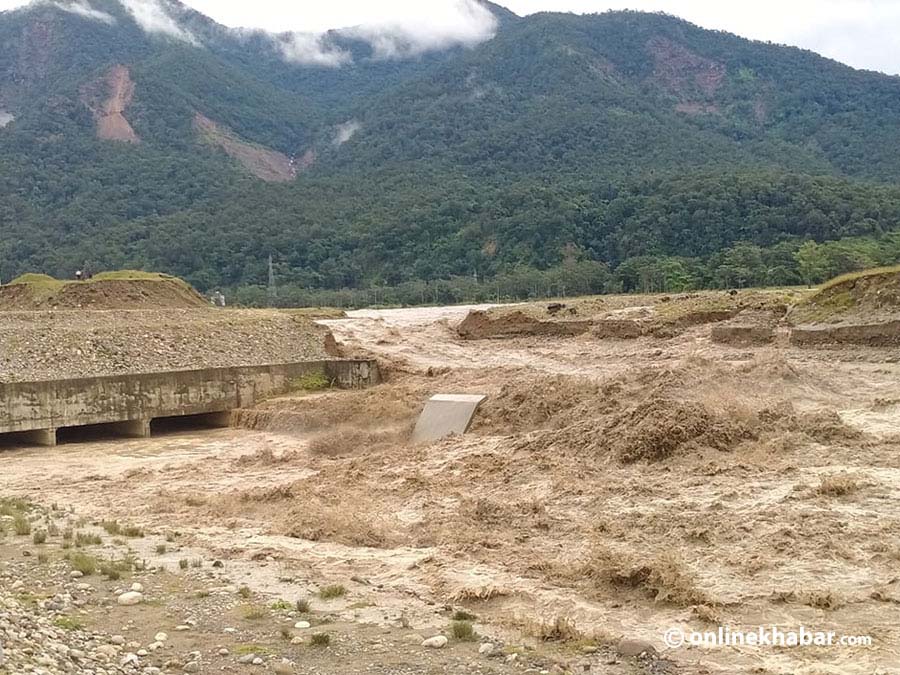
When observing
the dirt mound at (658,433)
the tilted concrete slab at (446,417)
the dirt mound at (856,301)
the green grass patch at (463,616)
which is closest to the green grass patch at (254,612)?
the green grass patch at (463,616)

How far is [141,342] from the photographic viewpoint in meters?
24.5

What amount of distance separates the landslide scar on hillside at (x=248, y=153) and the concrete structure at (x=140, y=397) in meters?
78.6

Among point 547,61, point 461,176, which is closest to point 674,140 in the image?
point 461,176

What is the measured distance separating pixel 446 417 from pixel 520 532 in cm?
760

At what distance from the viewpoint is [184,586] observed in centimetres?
902

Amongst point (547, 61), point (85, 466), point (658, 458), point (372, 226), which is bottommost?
point (85, 466)

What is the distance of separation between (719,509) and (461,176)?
3084 inches

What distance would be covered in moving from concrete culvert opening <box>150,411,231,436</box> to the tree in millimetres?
29823

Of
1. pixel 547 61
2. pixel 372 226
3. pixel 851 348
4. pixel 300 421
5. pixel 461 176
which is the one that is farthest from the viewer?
pixel 547 61

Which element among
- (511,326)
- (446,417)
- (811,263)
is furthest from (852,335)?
(811,263)

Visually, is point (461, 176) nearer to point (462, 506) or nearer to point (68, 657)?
point (462, 506)

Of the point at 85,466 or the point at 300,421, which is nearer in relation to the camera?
the point at 85,466

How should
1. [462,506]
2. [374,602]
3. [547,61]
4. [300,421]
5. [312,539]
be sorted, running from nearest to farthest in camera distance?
[374,602] → [312,539] → [462,506] → [300,421] → [547,61]

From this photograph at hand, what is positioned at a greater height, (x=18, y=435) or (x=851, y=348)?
(x=851, y=348)
